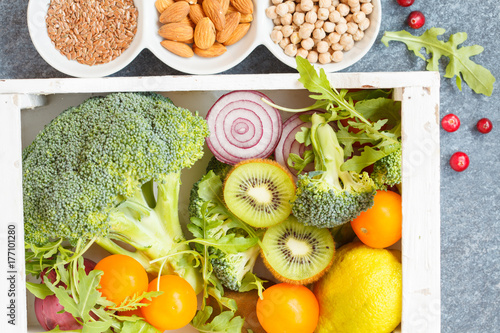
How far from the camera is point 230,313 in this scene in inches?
43.3

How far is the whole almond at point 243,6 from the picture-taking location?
1.16 meters

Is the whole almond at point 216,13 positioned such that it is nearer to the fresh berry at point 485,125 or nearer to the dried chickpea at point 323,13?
the dried chickpea at point 323,13

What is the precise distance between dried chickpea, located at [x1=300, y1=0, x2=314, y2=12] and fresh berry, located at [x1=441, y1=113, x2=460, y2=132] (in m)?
0.51

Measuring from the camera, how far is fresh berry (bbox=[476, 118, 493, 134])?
4.23ft

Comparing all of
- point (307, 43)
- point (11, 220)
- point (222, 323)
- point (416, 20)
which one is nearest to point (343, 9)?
point (307, 43)

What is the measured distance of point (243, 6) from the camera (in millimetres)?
1157

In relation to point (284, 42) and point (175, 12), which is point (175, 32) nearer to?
point (175, 12)

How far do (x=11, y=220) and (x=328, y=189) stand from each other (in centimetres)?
72

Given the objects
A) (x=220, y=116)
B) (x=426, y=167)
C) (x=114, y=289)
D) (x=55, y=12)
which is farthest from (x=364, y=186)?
(x=55, y=12)

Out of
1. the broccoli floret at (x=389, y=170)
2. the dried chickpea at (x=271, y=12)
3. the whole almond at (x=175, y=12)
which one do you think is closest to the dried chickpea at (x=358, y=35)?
the dried chickpea at (x=271, y=12)

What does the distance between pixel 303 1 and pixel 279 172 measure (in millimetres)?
458

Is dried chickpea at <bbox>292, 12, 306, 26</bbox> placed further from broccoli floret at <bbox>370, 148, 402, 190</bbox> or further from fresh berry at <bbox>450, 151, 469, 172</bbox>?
fresh berry at <bbox>450, 151, 469, 172</bbox>

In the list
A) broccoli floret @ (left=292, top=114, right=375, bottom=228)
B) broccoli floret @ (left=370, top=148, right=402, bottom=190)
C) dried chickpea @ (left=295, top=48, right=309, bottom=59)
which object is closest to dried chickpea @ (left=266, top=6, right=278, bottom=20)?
dried chickpea @ (left=295, top=48, right=309, bottom=59)

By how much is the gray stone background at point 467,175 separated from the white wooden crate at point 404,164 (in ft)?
0.89
